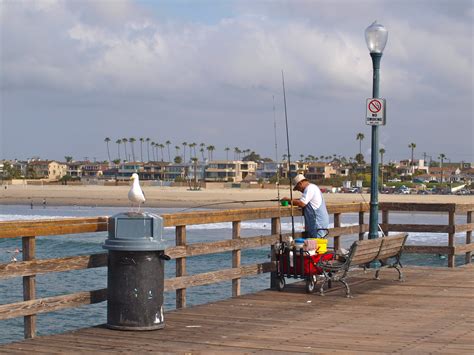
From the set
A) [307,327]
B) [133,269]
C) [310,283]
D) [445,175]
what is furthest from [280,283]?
[445,175]

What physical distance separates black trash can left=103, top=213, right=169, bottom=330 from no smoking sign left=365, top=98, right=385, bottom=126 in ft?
17.6

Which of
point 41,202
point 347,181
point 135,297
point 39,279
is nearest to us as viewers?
point 135,297

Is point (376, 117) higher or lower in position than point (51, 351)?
higher

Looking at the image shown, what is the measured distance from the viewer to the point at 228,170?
152 metres

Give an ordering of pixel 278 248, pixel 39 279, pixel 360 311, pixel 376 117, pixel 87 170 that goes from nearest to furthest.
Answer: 1. pixel 360 311
2. pixel 278 248
3. pixel 376 117
4. pixel 39 279
5. pixel 87 170

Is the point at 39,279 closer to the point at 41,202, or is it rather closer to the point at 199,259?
the point at 199,259

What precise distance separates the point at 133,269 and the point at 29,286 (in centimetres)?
84

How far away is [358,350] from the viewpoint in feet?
22.0

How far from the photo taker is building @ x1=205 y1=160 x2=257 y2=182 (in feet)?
497

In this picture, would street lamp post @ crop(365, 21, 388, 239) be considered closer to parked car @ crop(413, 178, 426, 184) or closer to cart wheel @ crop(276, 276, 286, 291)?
cart wheel @ crop(276, 276, 286, 291)

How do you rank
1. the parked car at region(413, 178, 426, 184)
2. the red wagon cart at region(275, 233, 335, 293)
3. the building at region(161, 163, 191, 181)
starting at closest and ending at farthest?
the red wagon cart at region(275, 233, 335, 293) < the parked car at region(413, 178, 426, 184) < the building at region(161, 163, 191, 181)

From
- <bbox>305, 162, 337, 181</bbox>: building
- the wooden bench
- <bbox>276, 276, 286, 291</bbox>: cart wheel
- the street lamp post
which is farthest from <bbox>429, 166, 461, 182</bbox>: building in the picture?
<bbox>276, 276, 286, 291</bbox>: cart wheel

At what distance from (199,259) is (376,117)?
46.9ft

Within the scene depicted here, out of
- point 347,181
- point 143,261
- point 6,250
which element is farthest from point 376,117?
point 347,181
